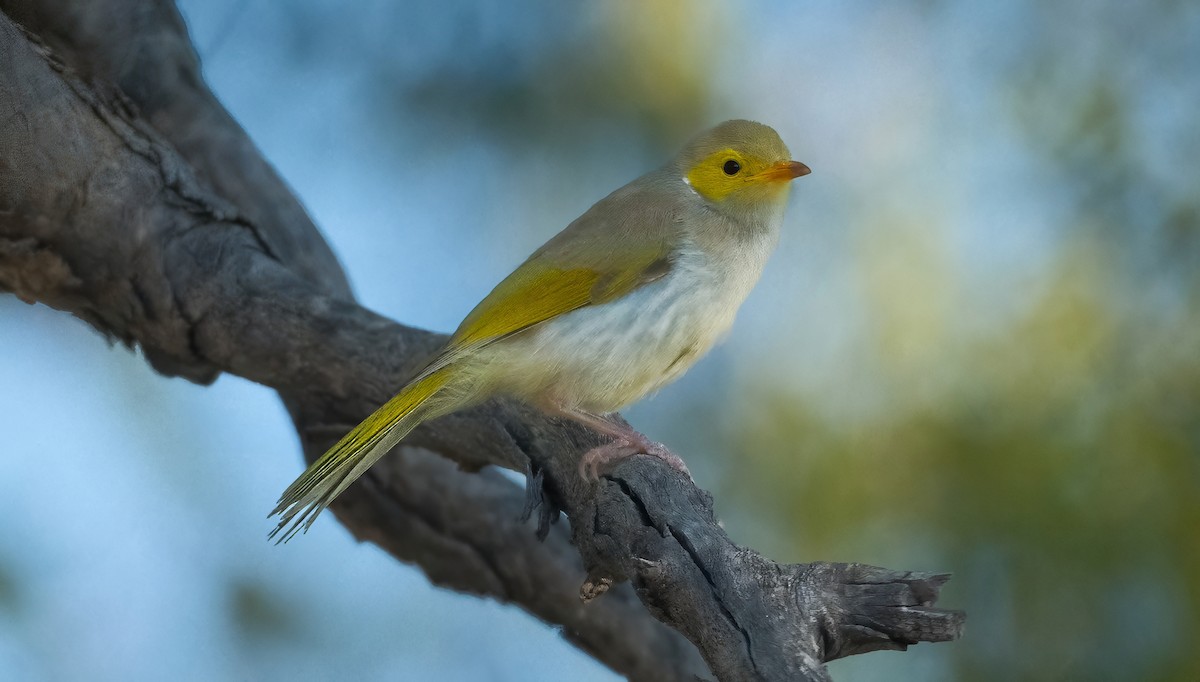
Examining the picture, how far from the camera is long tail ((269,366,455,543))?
8.79 ft

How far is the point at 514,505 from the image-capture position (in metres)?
4.20

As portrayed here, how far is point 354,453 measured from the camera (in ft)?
8.99

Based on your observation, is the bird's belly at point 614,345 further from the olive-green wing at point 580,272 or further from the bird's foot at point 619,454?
the bird's foot at point 619,454

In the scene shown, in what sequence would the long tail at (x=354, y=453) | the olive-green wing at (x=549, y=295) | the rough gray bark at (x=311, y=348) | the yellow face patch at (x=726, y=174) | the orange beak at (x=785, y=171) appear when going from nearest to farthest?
the rough gray bark at (x=311, y=348), the long tail at (x=354, y=453), the olive-green wing at (x=549, y=295), the orange beak at (x=785, y=171), the yellow face patch at (x=726, y=174)

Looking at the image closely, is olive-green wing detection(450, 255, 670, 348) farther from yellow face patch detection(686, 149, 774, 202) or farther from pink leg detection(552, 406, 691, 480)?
yellow face patch detection(686, 149, 774, 202)

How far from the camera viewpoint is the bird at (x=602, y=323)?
294 centimetres

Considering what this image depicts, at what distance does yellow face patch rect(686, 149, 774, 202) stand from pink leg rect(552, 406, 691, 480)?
0.85 meters

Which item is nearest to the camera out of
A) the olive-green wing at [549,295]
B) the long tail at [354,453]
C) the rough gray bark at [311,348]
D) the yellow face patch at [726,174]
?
the rough gray bark at [311,348]

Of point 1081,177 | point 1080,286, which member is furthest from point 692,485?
point 1081,177

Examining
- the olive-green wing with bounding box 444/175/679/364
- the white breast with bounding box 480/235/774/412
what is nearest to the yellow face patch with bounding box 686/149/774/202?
the olive-green wing with bounding box 444/175/679/364

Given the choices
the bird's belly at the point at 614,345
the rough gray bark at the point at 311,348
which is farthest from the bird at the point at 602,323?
the rough gray bark at the point at 311,348

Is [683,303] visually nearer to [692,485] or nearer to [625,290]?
[625,290]

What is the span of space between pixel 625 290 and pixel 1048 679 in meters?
1.70

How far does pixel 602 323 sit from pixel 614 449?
36cm
